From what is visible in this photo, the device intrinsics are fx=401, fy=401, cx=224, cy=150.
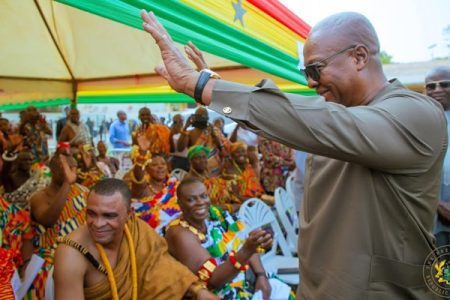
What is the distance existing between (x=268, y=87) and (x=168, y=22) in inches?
54.2

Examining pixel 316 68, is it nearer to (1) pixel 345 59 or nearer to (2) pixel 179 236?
(1) pixel 345 59

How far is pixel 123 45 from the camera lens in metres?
5.10

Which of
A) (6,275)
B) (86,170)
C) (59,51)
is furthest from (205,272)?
(59,51)

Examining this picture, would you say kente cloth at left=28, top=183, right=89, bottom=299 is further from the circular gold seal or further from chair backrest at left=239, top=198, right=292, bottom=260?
the circular gold seal

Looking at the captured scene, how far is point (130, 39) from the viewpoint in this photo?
193 inches

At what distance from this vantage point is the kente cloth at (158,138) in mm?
6395

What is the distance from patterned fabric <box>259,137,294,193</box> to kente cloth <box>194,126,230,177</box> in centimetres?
89

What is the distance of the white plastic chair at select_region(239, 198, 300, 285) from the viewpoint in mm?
3727

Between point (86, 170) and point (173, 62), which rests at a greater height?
point (173, 62)

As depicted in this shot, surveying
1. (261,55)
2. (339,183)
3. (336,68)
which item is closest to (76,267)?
(339,183)

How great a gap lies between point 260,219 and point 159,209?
3.30ft

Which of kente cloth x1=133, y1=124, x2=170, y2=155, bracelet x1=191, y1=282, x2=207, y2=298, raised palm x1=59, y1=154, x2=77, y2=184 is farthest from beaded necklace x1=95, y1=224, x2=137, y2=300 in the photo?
kente cloth x1=133, y1=124, x2=170, y2=155

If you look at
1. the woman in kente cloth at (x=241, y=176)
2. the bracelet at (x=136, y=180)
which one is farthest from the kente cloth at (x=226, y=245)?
the woman in kente cloth at (x=241, y=176)

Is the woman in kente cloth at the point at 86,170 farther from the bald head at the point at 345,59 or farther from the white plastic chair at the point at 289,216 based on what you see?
the bald head at the point at 345,59
